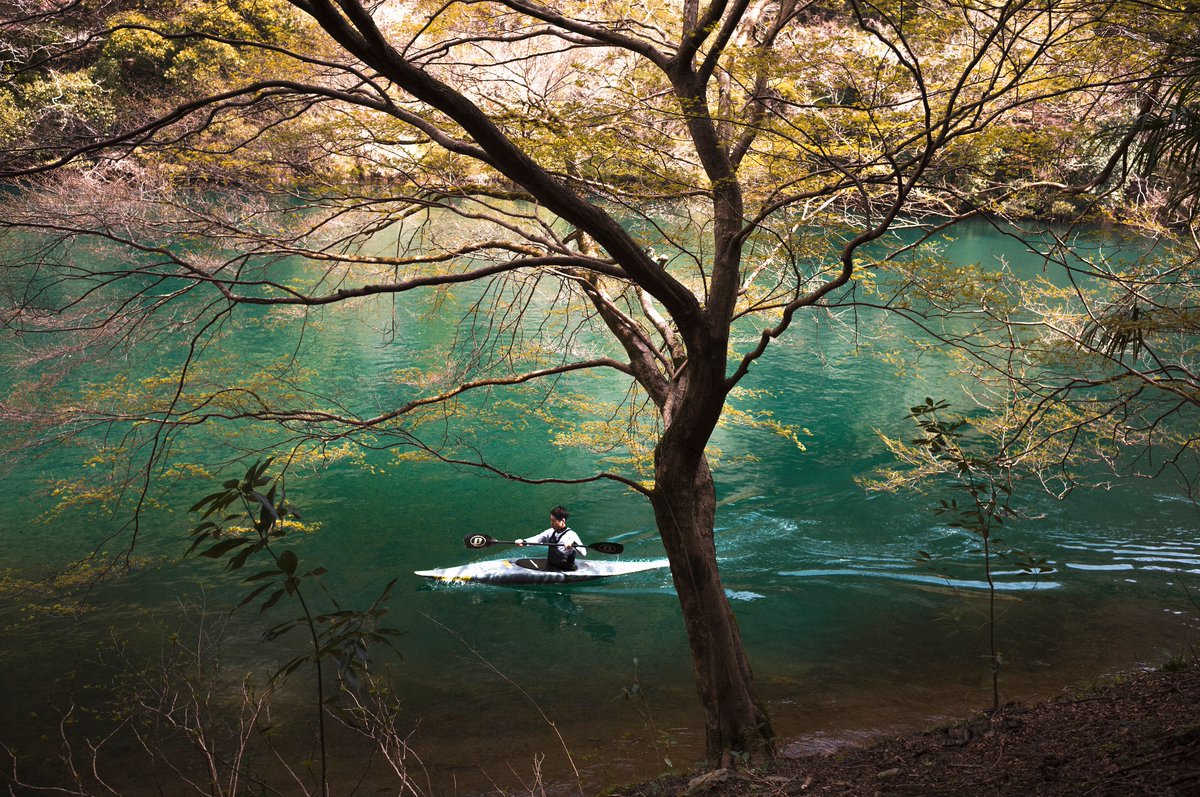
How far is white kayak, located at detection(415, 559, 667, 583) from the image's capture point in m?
8.62

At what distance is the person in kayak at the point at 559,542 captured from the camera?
8656mm

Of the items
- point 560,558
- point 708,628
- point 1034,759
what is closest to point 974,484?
point 708,628

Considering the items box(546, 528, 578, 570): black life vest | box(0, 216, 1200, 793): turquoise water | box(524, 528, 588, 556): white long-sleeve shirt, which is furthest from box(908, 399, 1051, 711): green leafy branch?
box(546, 528, 578, 570): black life vest

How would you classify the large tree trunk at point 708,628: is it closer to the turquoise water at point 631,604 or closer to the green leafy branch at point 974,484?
the turquoise water at point 631,604

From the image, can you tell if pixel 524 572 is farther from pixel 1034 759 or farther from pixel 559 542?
pixel 1034 759

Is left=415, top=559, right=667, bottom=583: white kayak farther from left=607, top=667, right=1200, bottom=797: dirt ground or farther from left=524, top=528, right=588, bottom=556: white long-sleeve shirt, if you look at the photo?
left=607, top=667, right=1200, bottom=797: dirt ground

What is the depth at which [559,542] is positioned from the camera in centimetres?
865

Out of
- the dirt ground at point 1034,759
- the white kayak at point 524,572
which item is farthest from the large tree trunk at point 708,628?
the white kayak at point 524,572

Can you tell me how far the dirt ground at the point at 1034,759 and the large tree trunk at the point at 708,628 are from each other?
311mm

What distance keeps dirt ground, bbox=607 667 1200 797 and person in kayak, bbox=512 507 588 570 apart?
4366mm

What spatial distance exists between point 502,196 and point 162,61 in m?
13.9

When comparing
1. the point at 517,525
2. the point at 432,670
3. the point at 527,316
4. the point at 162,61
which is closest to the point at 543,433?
the point at 517,525

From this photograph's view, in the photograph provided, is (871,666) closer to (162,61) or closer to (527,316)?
(527,316)

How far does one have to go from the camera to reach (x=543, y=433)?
12.7m
